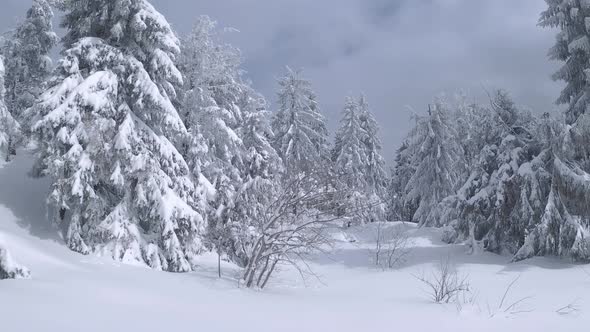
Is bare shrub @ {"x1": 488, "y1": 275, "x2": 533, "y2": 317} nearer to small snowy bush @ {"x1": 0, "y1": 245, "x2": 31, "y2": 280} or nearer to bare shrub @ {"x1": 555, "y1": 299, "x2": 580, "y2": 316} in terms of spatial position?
bare shrub @ {"x1": 555, "y1": 299, "x2": 580, "y2": 316}

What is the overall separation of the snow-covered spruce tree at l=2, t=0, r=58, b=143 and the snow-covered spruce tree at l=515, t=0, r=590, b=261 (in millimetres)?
27986

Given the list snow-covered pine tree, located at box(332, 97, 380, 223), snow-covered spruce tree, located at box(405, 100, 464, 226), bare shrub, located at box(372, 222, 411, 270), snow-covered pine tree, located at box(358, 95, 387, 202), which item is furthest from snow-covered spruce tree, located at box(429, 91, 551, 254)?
snow-covered pine tree, located at box(358, 95, 387, 202)

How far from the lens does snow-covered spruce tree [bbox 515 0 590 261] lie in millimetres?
17438

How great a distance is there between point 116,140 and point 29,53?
17.7 metres

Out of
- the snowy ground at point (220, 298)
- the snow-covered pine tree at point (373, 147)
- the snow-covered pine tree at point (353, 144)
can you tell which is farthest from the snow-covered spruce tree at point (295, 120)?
the snowy ground at point (220, 298)

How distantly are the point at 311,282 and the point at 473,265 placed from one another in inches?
281

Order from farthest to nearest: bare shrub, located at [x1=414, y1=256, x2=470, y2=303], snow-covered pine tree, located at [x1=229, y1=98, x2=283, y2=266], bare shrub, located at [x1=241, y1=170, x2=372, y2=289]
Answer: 1. snow-covered pine tree, located at [x1=229, y1=98, x2=283, y2=266]
2. bare shrub, located at [x1=241, y1=170, x2=372, y2=289]
3. bare shrub, located at [x1=414, y1=256, x2=470, y2=303]

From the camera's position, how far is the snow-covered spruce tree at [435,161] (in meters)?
35.0

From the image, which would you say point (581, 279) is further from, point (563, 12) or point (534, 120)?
point (563, 12)

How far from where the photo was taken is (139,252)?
1526 centimetres

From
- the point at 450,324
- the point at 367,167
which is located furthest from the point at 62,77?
the point at 367,167

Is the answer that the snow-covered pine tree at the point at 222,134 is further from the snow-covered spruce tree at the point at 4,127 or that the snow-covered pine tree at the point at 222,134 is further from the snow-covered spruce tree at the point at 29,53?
the snow-covered spruce tree at the point at 29,53

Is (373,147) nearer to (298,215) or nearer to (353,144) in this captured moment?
(353,144)

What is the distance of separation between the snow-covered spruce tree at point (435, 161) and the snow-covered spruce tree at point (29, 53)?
A: 89.5 ft
